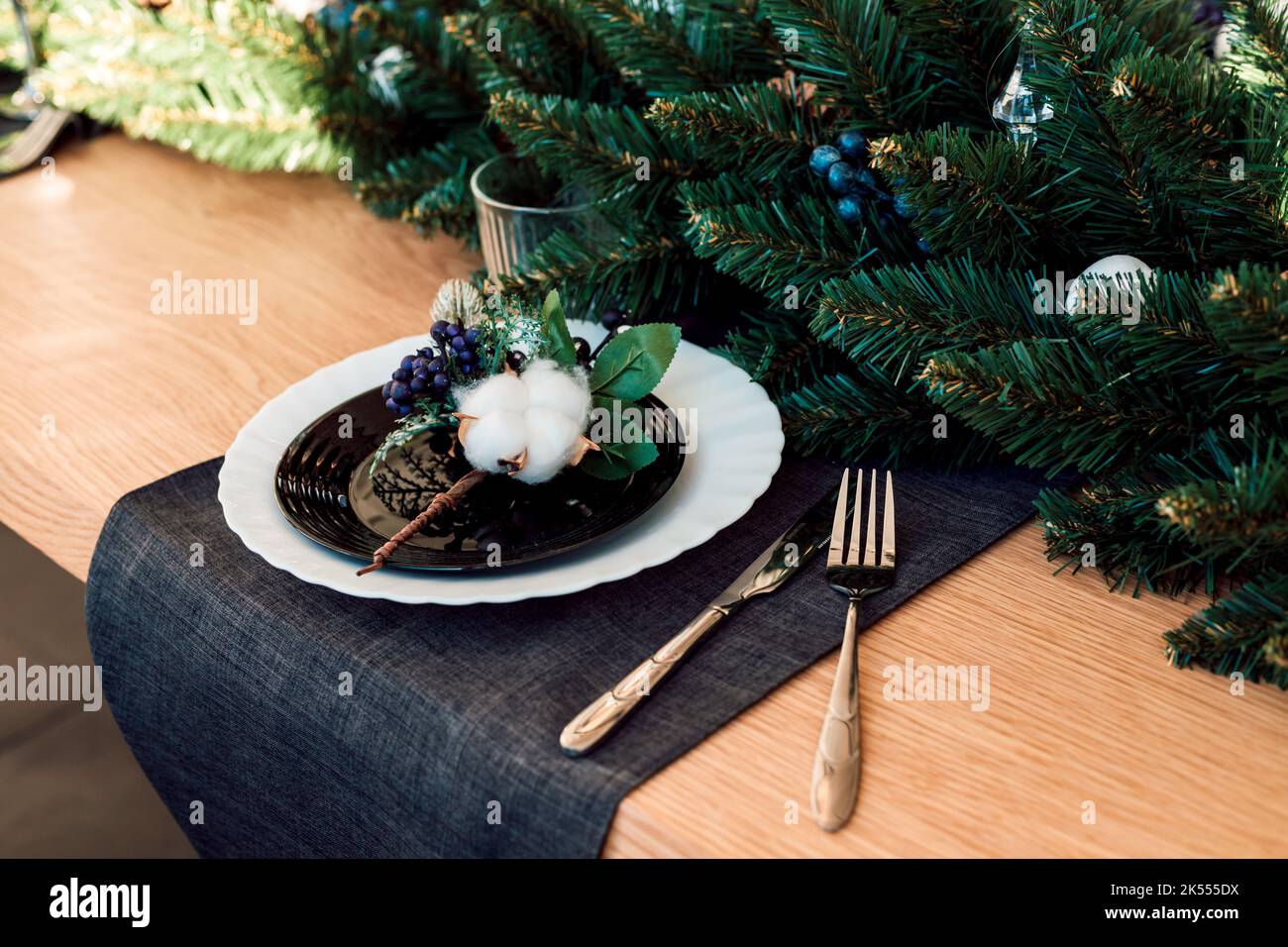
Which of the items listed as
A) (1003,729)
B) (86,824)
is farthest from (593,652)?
(86,824)

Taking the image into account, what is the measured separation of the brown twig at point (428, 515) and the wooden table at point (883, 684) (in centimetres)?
18

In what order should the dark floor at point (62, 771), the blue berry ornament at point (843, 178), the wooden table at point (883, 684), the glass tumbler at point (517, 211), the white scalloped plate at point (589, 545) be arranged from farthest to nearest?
the dark floor at point (62, 771) < the glass tumbler at point (517, 211) < the blue berry ornament at point (843, 178) < the white scalloped plate at point (589, 545) < the wooden table at point (883, 684)

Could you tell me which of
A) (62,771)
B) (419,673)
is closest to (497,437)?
(419,673)

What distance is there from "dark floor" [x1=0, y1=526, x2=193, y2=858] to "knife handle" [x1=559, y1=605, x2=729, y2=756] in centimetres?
87

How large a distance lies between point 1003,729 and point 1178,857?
0.09 meters

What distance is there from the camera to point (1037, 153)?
617 millimetres

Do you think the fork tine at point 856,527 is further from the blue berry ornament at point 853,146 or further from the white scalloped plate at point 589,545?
the blue berry ornament at point 853,146

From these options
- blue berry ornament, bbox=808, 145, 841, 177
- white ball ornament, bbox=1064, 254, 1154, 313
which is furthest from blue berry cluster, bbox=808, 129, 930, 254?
white ball ornament, bbox=1064, 254, 1154, 313

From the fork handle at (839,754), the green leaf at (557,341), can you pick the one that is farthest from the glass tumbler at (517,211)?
the fork handle at (839,754)

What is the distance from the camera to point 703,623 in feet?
1.84

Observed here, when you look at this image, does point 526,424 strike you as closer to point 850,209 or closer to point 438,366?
point 438,366

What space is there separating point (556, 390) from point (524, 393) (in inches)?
0.7

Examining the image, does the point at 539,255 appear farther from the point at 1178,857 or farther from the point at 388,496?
the point at 1178,857

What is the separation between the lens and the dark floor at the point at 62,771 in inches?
51.4
